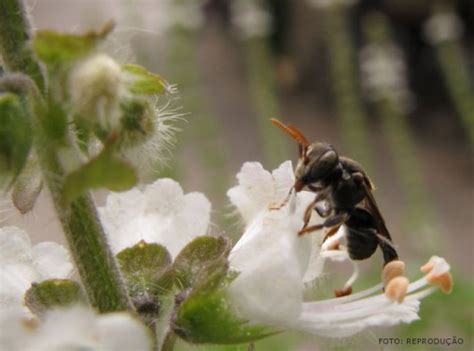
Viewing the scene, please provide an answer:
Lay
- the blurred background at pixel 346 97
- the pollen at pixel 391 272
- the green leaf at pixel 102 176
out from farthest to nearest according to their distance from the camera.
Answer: the blurred background at pixel 346 97 → the pollen at pixel 391 272 → the green leaf at pixel 102 176

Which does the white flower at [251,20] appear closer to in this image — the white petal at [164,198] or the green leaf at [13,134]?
the white petal at [164,198]

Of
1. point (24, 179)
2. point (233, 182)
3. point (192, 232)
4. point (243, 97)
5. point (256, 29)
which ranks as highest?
point (24, 179)

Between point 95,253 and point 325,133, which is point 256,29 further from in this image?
point 95,253

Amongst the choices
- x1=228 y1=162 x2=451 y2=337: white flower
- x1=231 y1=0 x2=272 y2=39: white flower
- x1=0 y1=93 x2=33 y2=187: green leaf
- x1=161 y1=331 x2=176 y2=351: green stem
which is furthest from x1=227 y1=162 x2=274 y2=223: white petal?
x1=231 y1=0 x2=272 y2=39: white flower

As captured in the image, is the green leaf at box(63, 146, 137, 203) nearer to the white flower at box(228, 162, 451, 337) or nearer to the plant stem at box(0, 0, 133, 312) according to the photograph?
the plant stem at box(0, 0, 133, 312)

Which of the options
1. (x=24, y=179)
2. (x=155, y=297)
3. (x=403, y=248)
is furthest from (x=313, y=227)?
(x=403, y=248)

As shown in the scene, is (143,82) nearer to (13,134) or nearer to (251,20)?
(13,134)

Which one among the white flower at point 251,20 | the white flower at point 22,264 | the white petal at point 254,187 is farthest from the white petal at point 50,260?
the white flower at point 251,20
